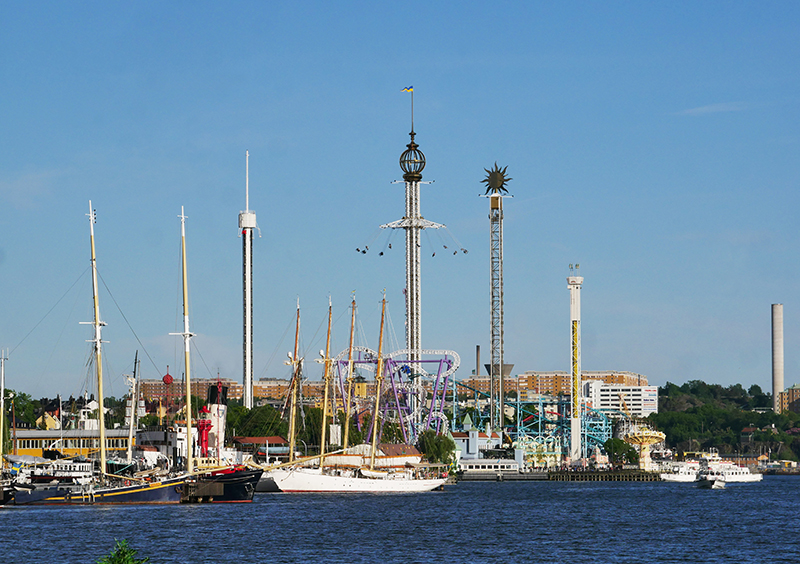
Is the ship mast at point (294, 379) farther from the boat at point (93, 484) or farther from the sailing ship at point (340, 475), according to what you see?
the boat at point (93, 484)

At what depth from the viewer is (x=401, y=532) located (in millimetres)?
96375

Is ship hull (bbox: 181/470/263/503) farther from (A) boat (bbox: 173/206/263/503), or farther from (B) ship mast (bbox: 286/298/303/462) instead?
(B) ship mast (bbox: 286/298/303/462)

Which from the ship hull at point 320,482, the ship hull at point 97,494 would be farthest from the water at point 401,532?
the ship hull at point 320,482

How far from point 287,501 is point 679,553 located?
58.4m

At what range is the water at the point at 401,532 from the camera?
79438 mm

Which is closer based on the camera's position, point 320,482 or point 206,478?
point 206,478

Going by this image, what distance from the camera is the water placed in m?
79.4

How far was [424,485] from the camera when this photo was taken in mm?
158625

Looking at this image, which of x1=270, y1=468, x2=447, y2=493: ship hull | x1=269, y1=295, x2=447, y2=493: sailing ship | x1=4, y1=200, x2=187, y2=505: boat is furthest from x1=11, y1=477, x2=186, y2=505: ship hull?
x1=270, y1=468, x2=447, y2=493: ship hull

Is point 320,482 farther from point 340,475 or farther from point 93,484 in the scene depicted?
point 93,484

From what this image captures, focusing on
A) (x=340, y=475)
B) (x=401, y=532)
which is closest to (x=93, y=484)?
(x=401, y=532)

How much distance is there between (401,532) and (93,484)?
31132mm

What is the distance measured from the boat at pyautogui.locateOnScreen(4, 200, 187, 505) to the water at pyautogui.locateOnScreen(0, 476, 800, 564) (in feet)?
3.88

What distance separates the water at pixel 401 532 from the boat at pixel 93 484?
1.18 meters
